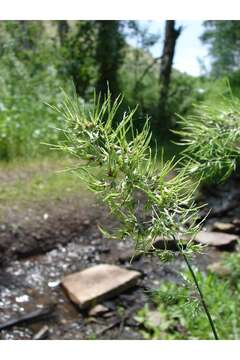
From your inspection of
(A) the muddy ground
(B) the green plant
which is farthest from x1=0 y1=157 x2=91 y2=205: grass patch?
(B) the green plant

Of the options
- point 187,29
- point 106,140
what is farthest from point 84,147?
point 187,29

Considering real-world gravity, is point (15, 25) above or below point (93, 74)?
above

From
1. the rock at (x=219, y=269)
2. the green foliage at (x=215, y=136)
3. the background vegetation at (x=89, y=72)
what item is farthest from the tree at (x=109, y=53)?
the green foliage at (x=215, y=136)

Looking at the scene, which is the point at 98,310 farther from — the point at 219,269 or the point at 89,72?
the point at 89,72

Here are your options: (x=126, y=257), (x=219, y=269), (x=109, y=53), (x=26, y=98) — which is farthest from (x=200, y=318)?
(x=26, y=98)
